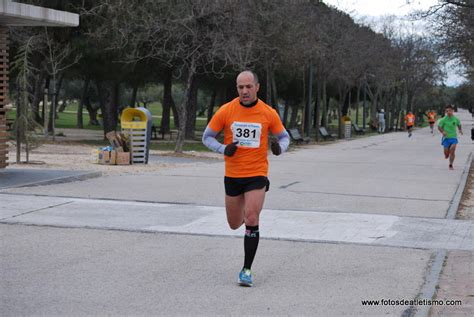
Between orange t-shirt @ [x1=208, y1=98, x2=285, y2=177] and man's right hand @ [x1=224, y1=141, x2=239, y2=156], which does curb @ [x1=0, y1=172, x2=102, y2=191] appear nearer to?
orange t-shirt @ [x1=208, y1=98, x2=285, y2=177]

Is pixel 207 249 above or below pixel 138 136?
below

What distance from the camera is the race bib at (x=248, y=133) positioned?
7.20 metres

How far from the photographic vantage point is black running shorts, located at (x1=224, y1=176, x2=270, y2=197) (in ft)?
23.8

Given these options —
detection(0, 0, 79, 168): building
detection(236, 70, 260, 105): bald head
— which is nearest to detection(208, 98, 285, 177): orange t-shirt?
detection(236, 70, 260, 105): bald head

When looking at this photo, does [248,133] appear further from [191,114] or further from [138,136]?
[191,114]

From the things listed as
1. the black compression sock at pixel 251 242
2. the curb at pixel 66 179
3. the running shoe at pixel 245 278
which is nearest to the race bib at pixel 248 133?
the black compression sock at pixel 251 242

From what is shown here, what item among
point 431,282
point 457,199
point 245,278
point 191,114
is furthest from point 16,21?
point 191,114

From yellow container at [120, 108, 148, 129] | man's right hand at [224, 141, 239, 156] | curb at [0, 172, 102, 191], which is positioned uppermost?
man's right hand at [224, 141, 239, 156]

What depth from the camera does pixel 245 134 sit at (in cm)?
720

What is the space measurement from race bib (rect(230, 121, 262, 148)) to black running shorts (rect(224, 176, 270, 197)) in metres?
0.31

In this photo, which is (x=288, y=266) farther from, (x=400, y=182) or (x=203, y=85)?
(x=203, y=85)

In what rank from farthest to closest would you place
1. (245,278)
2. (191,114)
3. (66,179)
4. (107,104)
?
(191,114) < (107,104) < (66,179) < (245,278)

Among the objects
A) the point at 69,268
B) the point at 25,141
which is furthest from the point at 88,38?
the point at 69,268

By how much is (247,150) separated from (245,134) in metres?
0.15
